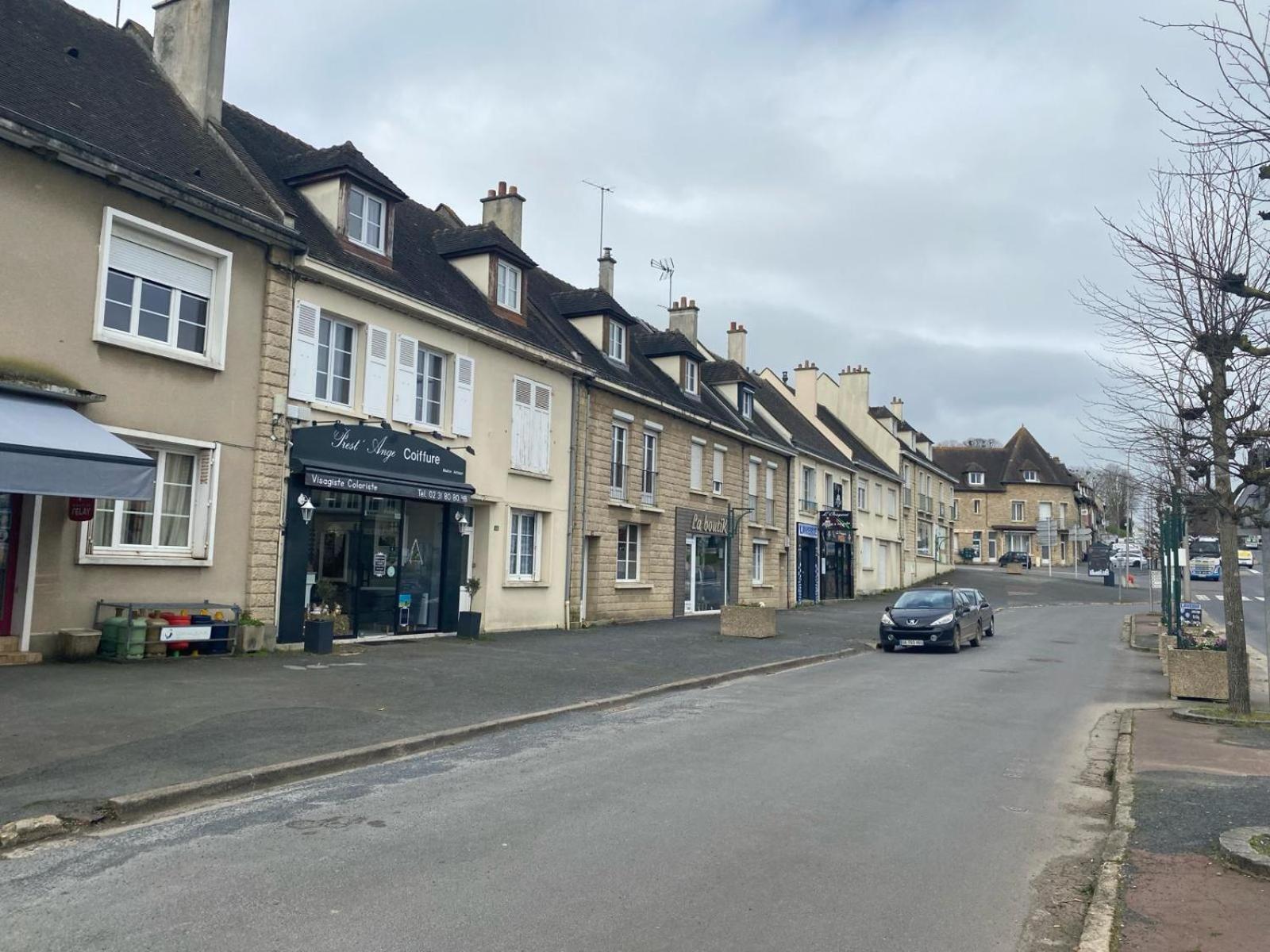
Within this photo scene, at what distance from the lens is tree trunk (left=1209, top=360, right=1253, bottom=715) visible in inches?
450

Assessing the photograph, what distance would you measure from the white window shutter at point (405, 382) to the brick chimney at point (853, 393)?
34.9 metres

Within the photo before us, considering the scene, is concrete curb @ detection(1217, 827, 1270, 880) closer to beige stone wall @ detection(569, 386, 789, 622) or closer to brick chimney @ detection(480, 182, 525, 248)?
beige stone wall @ detection(569, 386, 789, 622)

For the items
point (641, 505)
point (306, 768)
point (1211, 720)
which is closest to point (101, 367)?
point (306, 768)

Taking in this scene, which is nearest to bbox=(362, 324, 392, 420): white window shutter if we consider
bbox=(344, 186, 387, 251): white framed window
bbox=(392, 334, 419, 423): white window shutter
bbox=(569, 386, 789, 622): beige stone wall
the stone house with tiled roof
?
bbox=(392, 334, 419, 423): white window shutter

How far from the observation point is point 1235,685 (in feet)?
39.1

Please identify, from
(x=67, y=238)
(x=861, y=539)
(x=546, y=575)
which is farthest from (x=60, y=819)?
(x=861, y=539)

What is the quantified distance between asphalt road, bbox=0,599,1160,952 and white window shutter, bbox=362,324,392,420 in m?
8.12

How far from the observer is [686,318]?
3347cm

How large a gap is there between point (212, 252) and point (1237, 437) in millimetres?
12657

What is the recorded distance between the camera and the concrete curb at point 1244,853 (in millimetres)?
5445

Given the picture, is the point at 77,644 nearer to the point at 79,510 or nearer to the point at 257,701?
the point at 79,510

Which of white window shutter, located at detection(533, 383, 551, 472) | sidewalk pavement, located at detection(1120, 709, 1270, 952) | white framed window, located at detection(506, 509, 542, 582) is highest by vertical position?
white window shutter, located at detection(533, 383, 551, 472)

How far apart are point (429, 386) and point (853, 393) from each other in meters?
34.6

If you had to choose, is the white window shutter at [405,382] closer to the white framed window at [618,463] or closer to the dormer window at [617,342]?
the white framed window at [618,463]
